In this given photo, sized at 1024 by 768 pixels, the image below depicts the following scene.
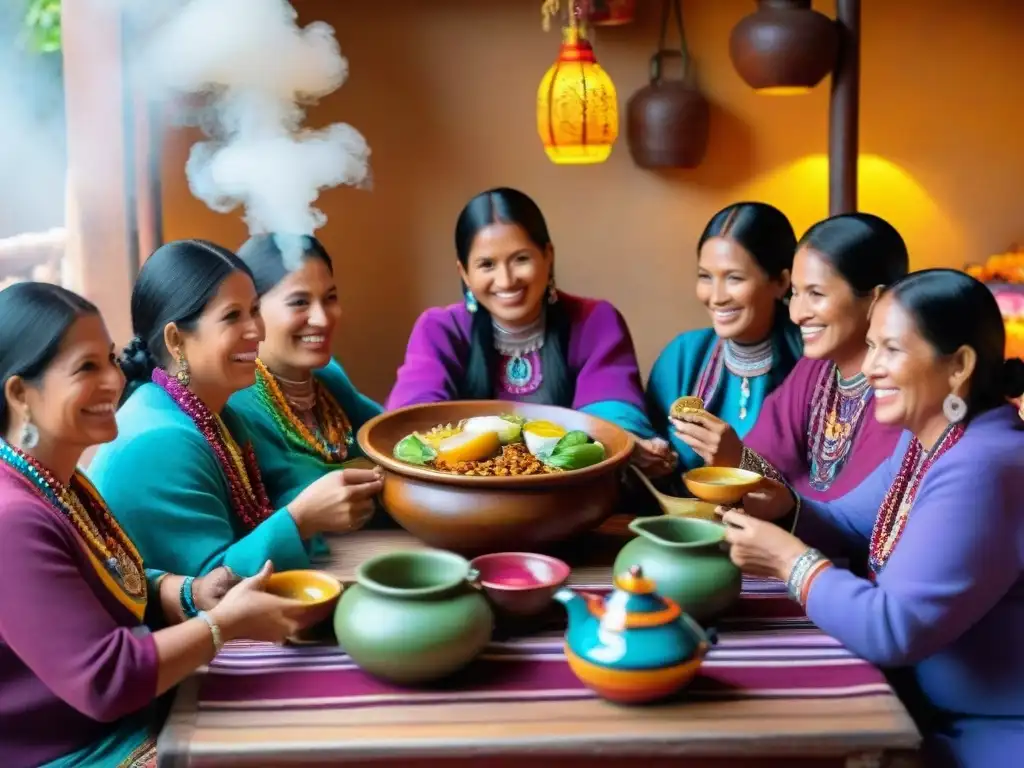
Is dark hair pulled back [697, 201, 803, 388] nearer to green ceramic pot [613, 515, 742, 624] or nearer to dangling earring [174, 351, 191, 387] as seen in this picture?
green ceramic pot [613, 515, 742, 624]

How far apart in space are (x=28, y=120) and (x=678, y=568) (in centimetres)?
249

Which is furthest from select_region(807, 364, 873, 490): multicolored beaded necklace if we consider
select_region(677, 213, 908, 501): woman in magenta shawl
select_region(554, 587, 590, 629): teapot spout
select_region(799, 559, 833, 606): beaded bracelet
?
select_region(554, 587, 590, 629): teapot spout

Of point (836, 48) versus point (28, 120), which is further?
point (836, 48)

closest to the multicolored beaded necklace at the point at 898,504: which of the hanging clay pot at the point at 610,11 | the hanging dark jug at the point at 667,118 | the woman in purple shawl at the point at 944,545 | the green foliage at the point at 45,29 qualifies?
the woman in purple shawl at the point at 944,545

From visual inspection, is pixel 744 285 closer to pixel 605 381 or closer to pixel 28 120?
pixel 605 381

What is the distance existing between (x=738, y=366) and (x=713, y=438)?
509mm

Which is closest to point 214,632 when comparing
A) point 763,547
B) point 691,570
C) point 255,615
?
point 255,615

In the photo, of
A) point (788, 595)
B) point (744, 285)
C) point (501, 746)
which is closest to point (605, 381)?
point (744, 285)

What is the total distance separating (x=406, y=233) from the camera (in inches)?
171

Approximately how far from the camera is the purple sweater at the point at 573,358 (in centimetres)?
269

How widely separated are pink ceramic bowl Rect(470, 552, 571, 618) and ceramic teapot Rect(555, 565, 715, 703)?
0.47ft

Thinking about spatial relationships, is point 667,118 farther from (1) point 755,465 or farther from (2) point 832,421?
(1) point 755,465

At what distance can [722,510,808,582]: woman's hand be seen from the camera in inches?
66.5

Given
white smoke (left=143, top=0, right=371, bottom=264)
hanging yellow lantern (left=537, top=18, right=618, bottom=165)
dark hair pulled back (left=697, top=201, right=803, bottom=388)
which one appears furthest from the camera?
hanging yellow lantern (left=537, top=18, right=618, bottom=165)
